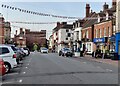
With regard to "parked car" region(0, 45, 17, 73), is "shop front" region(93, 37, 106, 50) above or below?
above

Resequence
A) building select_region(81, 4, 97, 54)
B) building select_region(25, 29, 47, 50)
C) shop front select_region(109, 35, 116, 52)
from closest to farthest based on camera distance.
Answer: shop front select_region(109, 35, 116, 52) < building select_region(81, 4, 97, 54) < building select_region(25, 29, 47, 50)

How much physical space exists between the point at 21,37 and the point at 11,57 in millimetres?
130223

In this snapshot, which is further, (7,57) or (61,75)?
(7,57)

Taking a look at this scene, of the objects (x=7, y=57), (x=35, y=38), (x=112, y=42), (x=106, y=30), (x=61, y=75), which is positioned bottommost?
(x=61, y=75)

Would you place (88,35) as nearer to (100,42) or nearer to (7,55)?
(100,42)

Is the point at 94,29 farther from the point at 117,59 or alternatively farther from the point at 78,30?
the point at 117,59

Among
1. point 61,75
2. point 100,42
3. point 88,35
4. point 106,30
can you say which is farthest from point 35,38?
point 61,75

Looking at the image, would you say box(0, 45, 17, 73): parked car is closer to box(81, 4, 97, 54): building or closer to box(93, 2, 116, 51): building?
box(93, 2, 116, 51): building

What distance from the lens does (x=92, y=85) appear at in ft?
51.4

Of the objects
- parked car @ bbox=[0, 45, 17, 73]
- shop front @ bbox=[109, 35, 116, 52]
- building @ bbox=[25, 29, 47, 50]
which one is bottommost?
parked car @ bbox=[0, 45, 17, 73]

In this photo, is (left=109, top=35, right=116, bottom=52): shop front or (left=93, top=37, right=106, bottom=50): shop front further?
(left=93, top=37, right=106, bottom=50): shop front

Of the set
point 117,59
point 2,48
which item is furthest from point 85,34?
point 2,48

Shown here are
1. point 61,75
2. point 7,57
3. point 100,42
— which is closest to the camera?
point 61,75

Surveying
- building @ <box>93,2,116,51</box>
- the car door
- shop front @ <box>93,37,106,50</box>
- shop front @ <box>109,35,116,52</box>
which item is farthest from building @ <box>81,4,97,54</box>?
the car door
